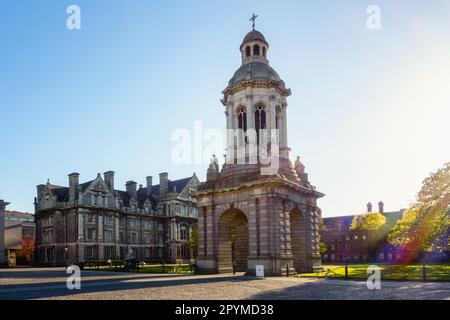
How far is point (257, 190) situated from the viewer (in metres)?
32.8

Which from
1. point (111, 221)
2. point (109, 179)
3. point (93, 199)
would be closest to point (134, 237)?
point (111, 221)

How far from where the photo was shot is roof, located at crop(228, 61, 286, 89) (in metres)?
37.4

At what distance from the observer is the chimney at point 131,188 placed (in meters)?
79.2

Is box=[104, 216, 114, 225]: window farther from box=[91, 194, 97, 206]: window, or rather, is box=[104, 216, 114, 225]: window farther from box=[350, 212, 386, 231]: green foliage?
box=[350, 212, 386, 231]: green foliage

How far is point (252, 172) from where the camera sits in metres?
34.9

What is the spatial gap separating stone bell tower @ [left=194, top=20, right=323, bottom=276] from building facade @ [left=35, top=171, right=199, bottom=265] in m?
27.8

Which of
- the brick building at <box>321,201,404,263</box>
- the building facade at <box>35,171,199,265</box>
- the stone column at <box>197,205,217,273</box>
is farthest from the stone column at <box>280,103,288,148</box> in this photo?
the brick building at <box>321,201,404,263</box>

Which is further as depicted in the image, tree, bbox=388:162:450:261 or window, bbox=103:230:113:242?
window, bbox=103:230:113:242

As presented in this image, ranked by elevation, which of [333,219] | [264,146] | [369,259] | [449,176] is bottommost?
[369,259]

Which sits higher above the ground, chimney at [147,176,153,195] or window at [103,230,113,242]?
chimney at [147,176,153,195]

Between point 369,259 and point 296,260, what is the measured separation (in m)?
54.3
